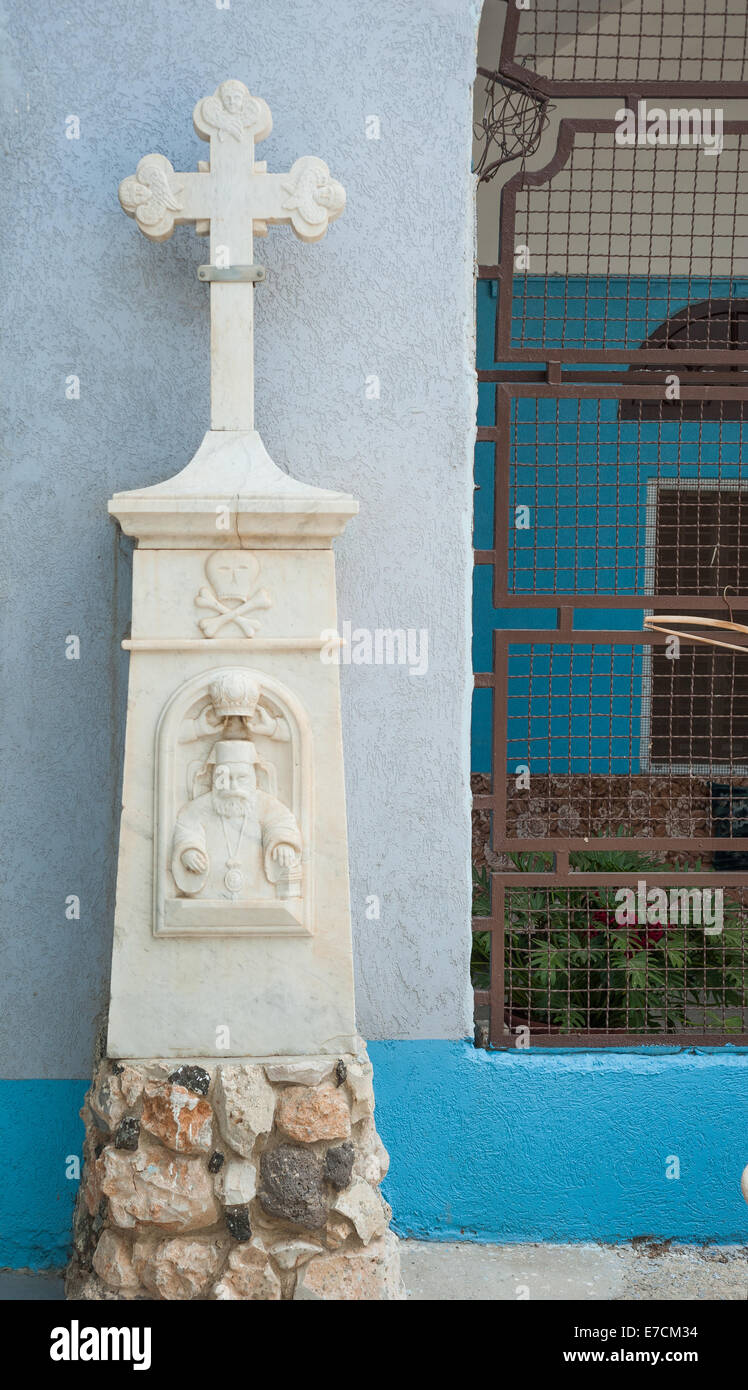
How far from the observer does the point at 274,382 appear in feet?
10.3

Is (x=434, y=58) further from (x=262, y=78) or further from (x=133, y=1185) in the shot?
(x=133, y=1185)

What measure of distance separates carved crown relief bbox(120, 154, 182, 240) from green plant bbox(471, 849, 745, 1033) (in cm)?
216

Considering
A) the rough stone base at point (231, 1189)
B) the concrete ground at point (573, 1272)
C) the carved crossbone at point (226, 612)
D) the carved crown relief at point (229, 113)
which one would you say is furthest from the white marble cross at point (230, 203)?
the concrete ground at point (573, 1272)

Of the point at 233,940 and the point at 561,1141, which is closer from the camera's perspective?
the point at 233,940

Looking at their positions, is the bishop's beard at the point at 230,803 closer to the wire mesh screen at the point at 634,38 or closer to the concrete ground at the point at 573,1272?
the concrete ground at the point at 573,1272

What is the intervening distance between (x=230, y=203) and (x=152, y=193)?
185 millimetres

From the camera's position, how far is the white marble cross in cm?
278

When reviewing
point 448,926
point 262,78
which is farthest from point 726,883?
point 262,78

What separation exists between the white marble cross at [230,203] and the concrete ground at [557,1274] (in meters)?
2.17

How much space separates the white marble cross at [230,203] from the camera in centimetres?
278

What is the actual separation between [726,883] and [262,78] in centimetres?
249

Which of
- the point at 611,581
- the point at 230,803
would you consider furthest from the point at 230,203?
the point at 611,581

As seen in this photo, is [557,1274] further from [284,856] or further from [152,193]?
[152,193]

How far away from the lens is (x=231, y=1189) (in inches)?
100
